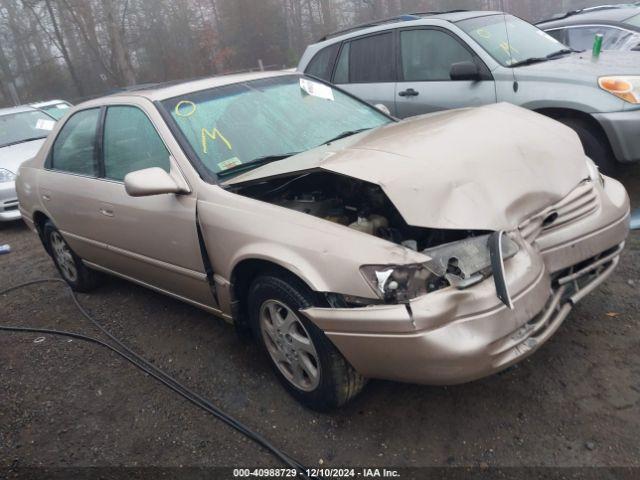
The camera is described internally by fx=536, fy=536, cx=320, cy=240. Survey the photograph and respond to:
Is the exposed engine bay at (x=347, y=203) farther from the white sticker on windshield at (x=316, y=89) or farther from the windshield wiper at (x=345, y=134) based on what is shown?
the white sticker on windshield at (x=316, y=89)

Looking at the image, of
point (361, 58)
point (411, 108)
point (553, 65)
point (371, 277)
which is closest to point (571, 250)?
point (371, 277)

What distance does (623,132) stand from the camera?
419cm

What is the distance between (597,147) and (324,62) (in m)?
3.22

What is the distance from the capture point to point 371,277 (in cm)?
216

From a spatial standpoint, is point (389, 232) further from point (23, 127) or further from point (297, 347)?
point (23, 127)

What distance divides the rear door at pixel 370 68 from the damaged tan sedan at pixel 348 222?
2012 mm

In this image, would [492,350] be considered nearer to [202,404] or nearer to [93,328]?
[202,404]

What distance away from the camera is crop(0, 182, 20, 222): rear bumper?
23.6ft

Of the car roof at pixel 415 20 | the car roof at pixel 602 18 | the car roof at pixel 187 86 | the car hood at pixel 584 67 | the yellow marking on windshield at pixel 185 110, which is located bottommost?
the car hood at pixel 584 67

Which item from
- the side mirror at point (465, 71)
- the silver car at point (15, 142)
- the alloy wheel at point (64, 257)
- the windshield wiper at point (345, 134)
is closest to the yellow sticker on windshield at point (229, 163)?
the windshield wiper at point (345, 134)

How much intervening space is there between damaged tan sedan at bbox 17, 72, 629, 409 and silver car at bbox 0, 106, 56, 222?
13.6 feet

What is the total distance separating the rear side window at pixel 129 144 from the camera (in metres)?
3.25

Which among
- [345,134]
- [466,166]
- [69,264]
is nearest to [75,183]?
[69,264]

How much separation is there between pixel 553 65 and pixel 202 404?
402 cm
